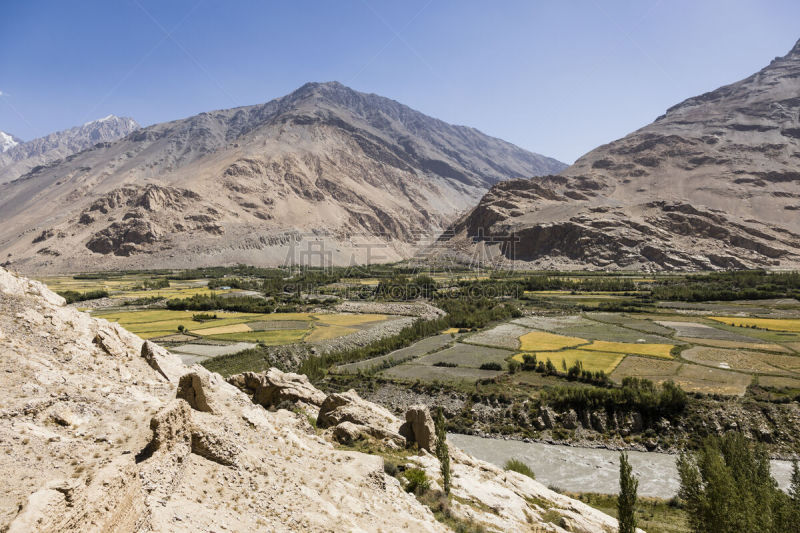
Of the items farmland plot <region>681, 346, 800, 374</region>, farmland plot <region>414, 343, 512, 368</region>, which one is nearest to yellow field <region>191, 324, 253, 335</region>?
farmland plot <region>414, 343, 512, 368</region>

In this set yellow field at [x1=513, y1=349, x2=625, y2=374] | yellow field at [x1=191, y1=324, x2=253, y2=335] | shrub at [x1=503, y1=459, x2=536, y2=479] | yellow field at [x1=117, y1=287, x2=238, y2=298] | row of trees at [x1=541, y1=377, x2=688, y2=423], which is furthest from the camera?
yellow field at [x1=117, y1=287, x2=238, y2=298]

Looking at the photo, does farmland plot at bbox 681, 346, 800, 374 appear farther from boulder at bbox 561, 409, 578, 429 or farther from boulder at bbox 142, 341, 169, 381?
boulder at bbox 142, 341, 169, 381

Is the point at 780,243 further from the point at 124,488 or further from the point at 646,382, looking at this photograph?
the point at 124,488

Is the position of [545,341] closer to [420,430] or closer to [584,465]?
[584,465]

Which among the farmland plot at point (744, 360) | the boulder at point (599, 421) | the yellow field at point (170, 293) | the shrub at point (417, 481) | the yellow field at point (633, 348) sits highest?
the shrub at point (417, 481)

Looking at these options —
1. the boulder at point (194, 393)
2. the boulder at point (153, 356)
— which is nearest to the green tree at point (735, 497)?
the boulder at point (194, 393)

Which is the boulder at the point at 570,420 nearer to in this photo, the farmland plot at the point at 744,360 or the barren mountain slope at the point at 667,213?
the farmland plot at the point at 744,360

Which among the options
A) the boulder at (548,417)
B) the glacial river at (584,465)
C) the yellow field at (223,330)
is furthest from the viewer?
the yellow field at (223,330)

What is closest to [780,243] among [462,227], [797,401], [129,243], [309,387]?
[462,227]
